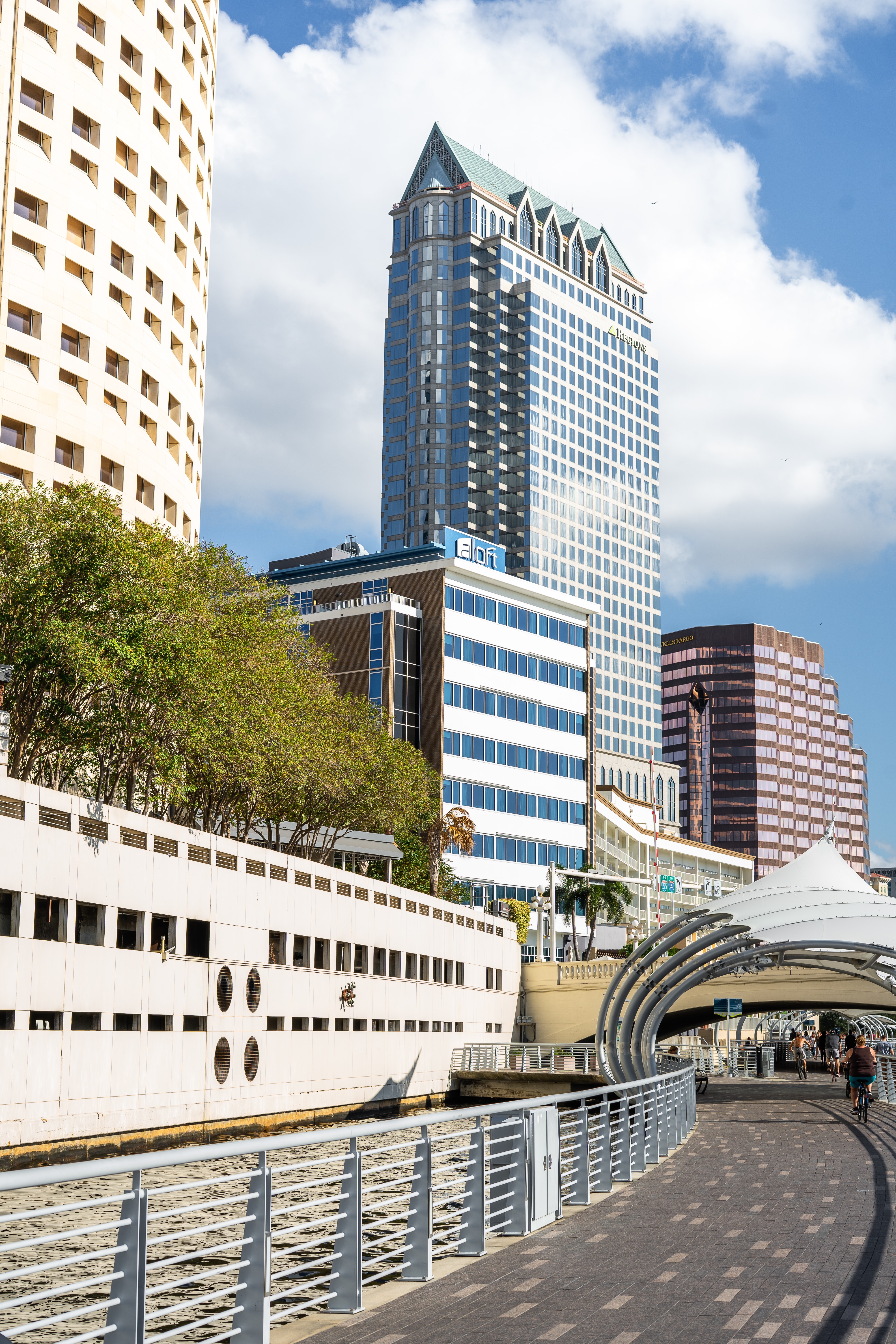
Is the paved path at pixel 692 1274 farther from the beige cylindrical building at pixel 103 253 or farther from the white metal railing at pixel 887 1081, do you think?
the beige cylindrical building at pixel 103 253

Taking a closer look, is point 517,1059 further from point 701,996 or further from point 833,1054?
point 833,1054

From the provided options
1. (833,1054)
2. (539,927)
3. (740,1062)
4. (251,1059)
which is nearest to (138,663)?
(251,1059)

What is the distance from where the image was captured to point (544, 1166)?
14383 millimetres

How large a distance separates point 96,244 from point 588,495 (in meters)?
119

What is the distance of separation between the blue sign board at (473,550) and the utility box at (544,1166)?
8222 cm

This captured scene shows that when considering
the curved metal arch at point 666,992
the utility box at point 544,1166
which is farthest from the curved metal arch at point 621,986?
the utility box at point 544,1166

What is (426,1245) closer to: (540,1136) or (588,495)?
(540,1136)

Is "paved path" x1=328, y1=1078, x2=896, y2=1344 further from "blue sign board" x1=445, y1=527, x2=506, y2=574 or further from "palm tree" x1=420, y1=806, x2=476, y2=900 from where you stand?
"blue sign board" x1=445, y1=527, x2=506, y2=574

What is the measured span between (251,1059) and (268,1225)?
108ft

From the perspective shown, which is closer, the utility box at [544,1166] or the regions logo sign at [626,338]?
the utility box at [544,1166]

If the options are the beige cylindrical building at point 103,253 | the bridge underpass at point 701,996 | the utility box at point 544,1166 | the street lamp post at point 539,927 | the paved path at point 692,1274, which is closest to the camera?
the paved path at point 692,1274

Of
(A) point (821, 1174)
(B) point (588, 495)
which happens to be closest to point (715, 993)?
(A) point (821, 1174)

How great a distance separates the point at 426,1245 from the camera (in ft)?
36.9

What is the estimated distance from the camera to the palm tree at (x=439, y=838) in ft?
245
